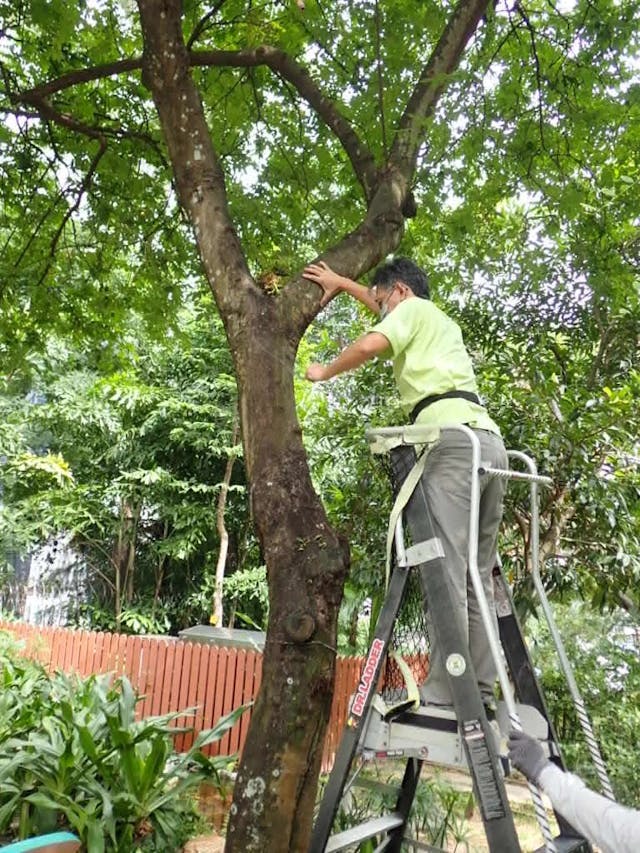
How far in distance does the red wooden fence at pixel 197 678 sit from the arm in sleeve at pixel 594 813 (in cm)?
512

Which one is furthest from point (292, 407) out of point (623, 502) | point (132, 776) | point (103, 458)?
point (103, 458)

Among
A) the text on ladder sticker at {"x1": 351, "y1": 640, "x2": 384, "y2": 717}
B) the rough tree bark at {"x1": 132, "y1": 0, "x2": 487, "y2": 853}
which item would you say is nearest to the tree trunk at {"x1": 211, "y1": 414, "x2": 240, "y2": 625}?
the rough tree bark at {"x1": 132, "y1": 0, "x2": 487, "y2": 853}

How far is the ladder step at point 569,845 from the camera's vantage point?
2.26 meters

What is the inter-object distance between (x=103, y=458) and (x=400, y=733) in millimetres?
10650

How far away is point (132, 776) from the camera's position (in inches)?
151

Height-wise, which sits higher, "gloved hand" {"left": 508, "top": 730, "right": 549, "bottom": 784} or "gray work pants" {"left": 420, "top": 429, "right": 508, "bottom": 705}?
"gray work pants" {"left": 420, "top": 429, "right": 508, "bottom": 705}

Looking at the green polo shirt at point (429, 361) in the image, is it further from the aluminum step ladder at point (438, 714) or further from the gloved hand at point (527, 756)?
the gloved hand at point (527, 756)

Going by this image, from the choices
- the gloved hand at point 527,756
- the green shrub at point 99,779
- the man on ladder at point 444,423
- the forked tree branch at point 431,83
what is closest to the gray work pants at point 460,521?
the man on ladder at point 444,423

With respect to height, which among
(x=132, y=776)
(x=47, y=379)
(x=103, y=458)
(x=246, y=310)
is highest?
(x=47, y=379)

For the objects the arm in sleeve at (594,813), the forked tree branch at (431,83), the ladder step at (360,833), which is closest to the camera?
the arm in sleeve at (594,813)

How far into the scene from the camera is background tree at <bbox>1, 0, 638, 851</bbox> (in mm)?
2307

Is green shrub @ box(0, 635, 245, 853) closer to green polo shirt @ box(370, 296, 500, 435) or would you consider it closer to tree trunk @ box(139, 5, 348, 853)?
tree trunk @ box(139, 5, 348, 853)

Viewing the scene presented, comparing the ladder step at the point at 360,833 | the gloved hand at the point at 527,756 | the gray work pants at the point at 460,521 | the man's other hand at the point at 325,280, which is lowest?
the ladder step at the point at 360,833

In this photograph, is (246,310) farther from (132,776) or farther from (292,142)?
(292,142)
